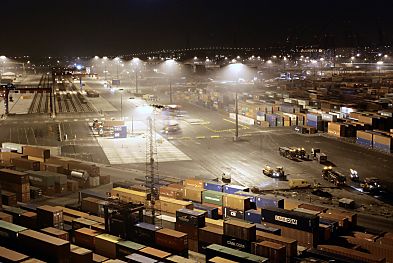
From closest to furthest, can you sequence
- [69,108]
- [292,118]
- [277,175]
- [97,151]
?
1. [277,175]
2. [97,151]
3. [292,118]
4. [69,108]

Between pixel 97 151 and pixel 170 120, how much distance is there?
22.4 meters

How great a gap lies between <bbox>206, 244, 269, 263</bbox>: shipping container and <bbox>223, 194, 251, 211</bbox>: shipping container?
7.05 metres

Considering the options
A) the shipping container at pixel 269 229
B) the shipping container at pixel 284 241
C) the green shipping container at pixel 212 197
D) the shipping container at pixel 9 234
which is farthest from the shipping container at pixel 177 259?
the green shipping container at pixel 212 197

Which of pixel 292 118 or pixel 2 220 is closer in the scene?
pixel 2 220

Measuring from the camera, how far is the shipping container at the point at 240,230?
1009 inches

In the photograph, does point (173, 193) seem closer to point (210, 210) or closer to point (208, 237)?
point (210, 210)

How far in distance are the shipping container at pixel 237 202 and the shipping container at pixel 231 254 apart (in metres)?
7.05

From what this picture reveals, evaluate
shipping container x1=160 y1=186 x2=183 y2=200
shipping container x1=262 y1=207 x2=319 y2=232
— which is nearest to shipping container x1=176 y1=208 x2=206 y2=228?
shipping container x1=262 y1=207 x2=319 y2=232

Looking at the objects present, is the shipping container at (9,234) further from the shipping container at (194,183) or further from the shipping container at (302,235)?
the shipping container at (302,235)

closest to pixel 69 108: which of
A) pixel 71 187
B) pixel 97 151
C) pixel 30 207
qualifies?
pixel 97 151

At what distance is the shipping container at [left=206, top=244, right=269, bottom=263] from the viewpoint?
75.4 feet

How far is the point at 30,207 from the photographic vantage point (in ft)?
109

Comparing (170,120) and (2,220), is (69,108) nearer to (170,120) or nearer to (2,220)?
(170,120)

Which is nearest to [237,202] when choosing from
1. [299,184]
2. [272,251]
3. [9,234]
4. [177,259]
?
[272,251]
